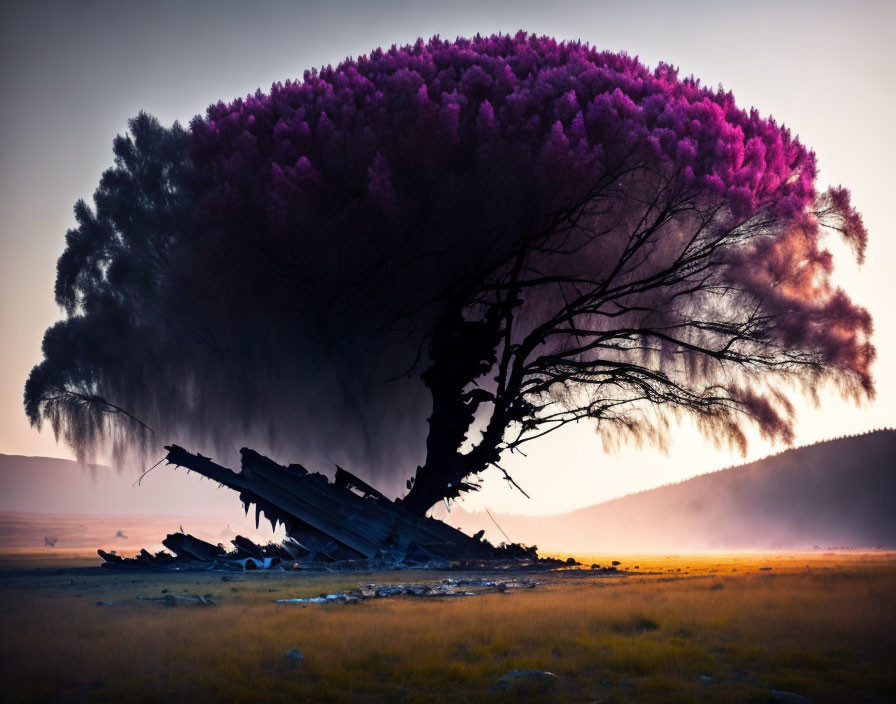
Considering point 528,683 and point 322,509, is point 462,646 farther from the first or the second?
point 322,509

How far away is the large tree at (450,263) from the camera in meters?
15.5

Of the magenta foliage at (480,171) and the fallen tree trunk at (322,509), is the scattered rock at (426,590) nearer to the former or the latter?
the fallen tree trunk at (322,509)

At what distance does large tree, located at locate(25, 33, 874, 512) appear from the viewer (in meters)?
15.5

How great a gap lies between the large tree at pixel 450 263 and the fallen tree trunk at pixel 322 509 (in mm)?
1071

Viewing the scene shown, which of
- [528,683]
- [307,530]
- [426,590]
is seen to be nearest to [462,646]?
[528,683]

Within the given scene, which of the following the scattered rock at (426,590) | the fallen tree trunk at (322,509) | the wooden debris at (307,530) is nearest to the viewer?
the scattered rock at (426,590)

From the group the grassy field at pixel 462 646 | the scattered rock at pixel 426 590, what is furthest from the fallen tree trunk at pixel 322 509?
the grassy field at pixel 462 646

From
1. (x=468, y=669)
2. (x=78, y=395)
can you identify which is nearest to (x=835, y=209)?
(x=468, y=669)

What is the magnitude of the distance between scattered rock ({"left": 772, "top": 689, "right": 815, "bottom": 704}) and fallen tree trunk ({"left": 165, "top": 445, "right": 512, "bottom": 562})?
11.6 meters

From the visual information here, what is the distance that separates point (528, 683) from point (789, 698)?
5.26ft

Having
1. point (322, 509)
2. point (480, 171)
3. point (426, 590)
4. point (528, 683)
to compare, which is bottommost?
point (528, 683)

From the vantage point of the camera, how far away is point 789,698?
16.3ft

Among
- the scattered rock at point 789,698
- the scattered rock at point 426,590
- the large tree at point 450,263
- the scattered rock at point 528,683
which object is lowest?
the scattered rock at point 789,698

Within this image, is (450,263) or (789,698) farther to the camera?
(450,263)
